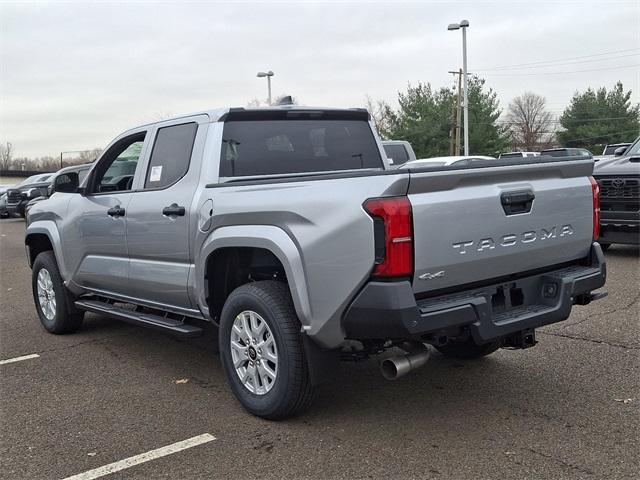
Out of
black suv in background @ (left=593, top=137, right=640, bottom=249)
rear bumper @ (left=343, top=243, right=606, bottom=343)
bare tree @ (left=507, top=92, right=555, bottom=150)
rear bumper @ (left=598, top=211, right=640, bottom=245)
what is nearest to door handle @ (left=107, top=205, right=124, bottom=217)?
rear bumper @ (left=343, top=243, right=606, bottom=343)

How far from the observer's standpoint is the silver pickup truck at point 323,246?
3354mm

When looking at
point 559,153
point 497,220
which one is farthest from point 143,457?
point 559,153

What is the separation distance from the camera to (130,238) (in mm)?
5102

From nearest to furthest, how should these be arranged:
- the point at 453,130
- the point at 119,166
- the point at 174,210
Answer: the point at 174,210
the point at 119,166
the point at 453,130

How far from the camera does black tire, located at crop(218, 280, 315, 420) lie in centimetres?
374

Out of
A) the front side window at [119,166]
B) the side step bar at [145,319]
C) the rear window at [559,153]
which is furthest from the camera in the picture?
the front side window at [119,166]

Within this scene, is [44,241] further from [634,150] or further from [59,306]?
[634,150]

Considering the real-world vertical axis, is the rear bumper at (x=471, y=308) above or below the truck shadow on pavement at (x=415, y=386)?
above

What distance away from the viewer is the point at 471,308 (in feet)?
11.3

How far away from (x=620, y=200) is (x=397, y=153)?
5.77 metres

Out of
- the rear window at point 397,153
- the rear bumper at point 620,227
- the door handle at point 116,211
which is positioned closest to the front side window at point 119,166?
the door handle at point 116,211

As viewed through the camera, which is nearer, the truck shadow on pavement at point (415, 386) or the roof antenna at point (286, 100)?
the truck shadow on pavement at point (415, 386)

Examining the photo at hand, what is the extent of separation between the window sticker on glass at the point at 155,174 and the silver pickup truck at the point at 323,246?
0.05 ft

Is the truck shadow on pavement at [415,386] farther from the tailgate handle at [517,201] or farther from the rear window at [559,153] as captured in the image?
the rear window at [559,153]
